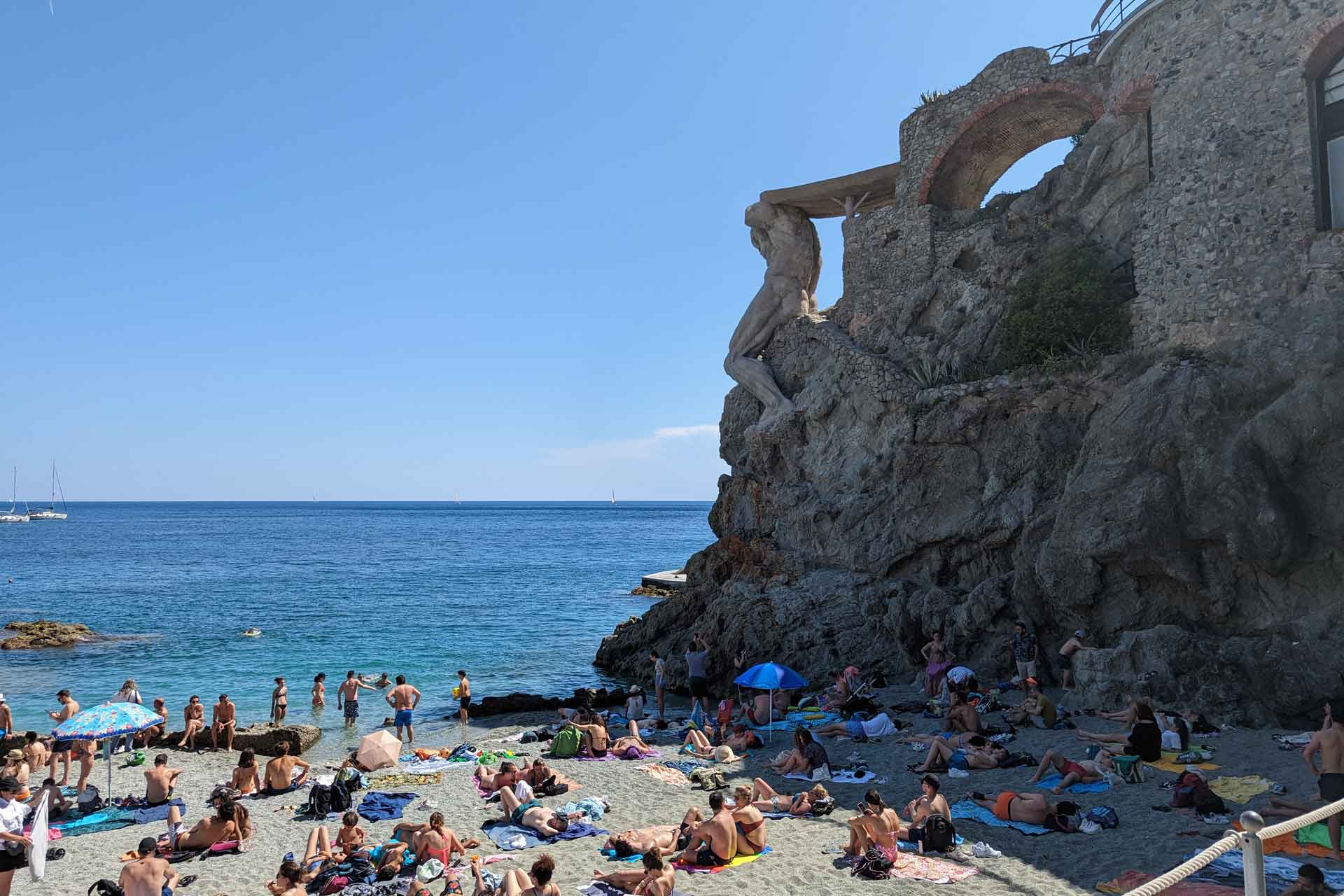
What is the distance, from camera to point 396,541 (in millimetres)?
96250

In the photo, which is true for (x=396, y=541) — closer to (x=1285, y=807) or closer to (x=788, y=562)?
(x=788, y=562)

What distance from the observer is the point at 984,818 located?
420 inches

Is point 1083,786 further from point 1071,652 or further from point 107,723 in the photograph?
point 107,723

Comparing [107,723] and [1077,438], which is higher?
[1077,438]

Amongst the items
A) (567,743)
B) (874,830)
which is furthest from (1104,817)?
(567,743)

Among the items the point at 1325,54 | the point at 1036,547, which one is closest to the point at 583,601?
the point at 1036,547

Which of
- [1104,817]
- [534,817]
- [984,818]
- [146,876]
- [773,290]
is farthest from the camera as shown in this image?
[773,290]

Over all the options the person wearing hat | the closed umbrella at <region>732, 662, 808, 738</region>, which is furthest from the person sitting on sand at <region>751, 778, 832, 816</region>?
the person wearing hat

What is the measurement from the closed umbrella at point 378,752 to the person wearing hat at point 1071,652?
1125 centimetres

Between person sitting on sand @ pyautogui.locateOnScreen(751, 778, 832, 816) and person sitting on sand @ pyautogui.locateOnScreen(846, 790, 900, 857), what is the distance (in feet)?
4.76

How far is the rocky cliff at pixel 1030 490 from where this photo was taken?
1405 cm

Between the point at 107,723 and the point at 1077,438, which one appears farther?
the point at 1077,438

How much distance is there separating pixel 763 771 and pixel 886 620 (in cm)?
658

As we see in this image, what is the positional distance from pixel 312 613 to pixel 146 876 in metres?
32.9
